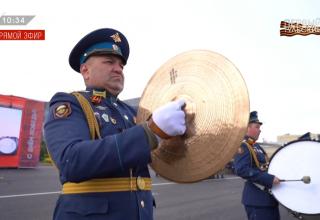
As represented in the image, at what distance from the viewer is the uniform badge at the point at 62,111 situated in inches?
71.1

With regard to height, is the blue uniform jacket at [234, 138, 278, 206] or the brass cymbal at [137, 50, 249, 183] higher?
the brass cymbal at [137, 50, 249, 183]

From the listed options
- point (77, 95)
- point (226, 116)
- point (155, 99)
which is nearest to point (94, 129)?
point (77, 95)

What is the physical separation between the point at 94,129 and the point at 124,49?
61cm

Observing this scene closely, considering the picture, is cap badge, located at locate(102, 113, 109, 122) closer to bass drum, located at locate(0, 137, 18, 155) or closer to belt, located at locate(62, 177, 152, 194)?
belt, located at locate(62, 177, 152, 194)

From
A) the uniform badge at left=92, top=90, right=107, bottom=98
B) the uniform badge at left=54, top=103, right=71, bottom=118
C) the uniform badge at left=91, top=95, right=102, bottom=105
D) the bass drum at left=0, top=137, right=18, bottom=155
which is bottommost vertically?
the bass drum at left=0, top=137, right=18, bottom=155

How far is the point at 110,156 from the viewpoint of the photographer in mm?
1590

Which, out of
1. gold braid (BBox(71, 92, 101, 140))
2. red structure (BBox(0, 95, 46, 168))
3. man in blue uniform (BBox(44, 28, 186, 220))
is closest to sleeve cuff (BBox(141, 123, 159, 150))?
man in blue uniform (BBox(44, 28, 186, 220))

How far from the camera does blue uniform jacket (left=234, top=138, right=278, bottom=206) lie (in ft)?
15.2

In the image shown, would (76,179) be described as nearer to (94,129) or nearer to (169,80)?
(94,129)

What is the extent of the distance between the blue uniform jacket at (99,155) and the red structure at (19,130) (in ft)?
57.7

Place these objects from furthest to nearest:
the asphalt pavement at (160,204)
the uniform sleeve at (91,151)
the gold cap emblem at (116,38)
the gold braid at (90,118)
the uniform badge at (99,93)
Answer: the asphalt pavement at (160,204)
the gold cap emblem at (116,38)
the uniform badge at (99,93)
the gold braid at (90,118)
the uniform sleeve at (91,151)

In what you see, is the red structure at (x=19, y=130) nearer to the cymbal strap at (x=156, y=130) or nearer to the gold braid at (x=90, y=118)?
the gold braid at (x=90, y=118)

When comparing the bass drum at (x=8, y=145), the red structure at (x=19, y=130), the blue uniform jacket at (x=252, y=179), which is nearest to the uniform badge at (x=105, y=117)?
the blue uniform jacket at (x=252, y=179)

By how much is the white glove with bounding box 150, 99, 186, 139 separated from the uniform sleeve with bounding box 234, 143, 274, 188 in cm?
320
